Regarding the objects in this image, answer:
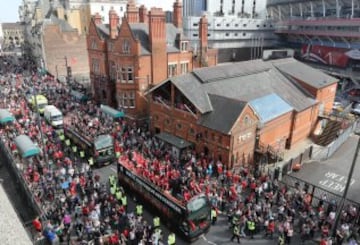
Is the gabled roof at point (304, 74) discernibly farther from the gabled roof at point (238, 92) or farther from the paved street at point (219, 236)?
the paved street at point (219, 236)

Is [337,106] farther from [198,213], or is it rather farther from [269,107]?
[198,213]

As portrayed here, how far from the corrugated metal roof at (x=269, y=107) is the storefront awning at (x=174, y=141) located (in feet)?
23.3

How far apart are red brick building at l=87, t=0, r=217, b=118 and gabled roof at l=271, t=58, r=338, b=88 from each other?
10745mm

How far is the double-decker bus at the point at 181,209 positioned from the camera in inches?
604

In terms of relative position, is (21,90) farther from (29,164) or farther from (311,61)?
(311,61)

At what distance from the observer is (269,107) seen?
27453 mm

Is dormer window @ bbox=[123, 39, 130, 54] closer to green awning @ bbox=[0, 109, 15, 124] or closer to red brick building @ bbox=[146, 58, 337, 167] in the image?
red brick building @ bbox=[146, 58, 337, 167]

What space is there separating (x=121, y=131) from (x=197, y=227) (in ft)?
55.9

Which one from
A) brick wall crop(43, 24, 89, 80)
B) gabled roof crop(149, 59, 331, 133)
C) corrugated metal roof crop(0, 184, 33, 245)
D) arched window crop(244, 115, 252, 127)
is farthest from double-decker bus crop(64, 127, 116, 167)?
brick wall crop(43, 24, 89, 80)

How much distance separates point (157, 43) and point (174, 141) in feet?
44.2

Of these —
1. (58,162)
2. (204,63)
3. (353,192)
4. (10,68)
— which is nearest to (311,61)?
(204,63)

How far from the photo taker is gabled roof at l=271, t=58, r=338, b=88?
1353 inches

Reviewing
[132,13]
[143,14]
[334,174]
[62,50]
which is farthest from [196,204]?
[62,50]

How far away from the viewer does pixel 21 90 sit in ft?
145
